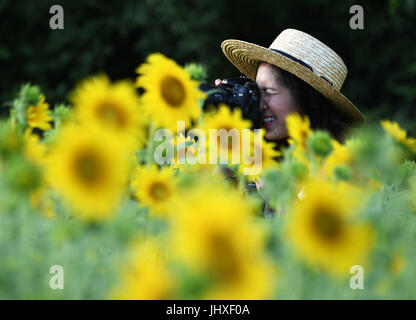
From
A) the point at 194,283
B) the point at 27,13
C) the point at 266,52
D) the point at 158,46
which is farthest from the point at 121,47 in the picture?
the point at 194,283

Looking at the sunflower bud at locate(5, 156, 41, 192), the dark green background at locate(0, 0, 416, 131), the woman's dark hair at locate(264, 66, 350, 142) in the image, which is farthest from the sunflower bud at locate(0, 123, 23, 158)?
the dark green background at locate(0, 0, 416, 131)

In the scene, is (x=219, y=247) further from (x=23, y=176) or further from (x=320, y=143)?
→ (x=320, y=143)

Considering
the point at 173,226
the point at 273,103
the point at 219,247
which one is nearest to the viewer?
the point at 219,247

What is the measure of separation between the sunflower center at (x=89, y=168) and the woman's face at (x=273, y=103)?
0.79 meters

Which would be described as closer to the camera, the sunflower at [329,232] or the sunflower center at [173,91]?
the sunflower at [329,232]

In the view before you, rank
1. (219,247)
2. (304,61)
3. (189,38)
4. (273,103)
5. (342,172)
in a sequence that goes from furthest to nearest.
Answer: (189,38)
(304,61)
(273,103)
(342,172)
(219,247)

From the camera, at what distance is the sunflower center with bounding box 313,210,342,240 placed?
1.85 ft

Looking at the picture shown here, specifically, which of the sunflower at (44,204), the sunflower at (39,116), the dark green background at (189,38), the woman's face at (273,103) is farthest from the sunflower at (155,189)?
the dark green background at (189,38)

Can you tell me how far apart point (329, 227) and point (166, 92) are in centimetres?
32

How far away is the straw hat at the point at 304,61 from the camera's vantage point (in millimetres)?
1581

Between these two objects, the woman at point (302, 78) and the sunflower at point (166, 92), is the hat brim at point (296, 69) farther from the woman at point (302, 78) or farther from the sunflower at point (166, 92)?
the sunflower at point (166, 92)

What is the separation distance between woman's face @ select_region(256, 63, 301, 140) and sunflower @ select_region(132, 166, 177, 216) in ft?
1.76

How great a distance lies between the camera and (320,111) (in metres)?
1.71

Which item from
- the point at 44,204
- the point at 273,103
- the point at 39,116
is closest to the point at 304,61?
the point at 273,103
